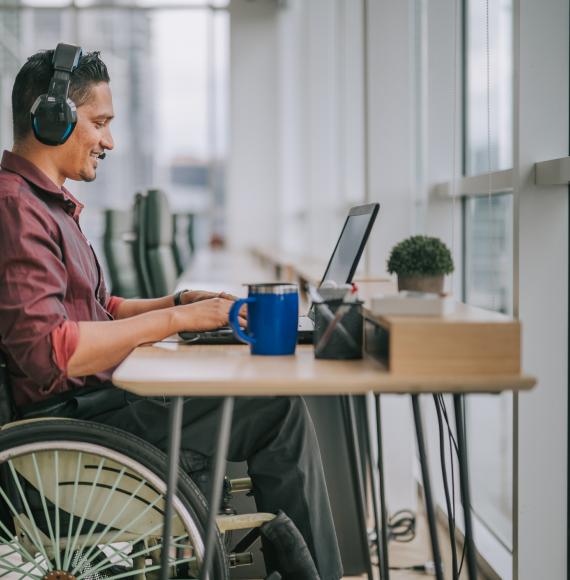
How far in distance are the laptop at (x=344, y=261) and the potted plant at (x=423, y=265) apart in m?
0.19

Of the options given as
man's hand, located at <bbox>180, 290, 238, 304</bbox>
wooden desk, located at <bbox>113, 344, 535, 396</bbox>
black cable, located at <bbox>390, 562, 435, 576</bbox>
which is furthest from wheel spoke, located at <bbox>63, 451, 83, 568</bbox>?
black cable, located at <bbox>390, 562, 435, 576</bbox>

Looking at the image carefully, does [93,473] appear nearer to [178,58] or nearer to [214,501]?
[214,501]

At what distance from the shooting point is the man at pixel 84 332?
1452mm

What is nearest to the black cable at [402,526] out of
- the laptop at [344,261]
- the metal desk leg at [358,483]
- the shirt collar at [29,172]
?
the metal desk leg at [358,483]

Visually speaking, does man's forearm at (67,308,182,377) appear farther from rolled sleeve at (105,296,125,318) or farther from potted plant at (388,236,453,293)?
rolled sleeve at (105,296,125,318)

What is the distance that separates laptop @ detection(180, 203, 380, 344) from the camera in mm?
1634

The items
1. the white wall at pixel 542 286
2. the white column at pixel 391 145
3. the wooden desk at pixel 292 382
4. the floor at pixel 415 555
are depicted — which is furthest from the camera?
the white column at pixel 391 145

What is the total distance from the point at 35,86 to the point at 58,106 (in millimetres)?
120

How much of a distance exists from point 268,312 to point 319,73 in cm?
415

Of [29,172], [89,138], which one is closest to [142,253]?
[89,138]

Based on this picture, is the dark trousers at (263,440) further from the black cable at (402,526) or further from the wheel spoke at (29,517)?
the black cable at (402,526)

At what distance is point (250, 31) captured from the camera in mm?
9094

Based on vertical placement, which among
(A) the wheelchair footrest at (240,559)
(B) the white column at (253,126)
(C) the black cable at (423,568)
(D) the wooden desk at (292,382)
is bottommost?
(C) the black cable at (423,568)

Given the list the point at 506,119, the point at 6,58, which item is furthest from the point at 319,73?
the point at 6,58
